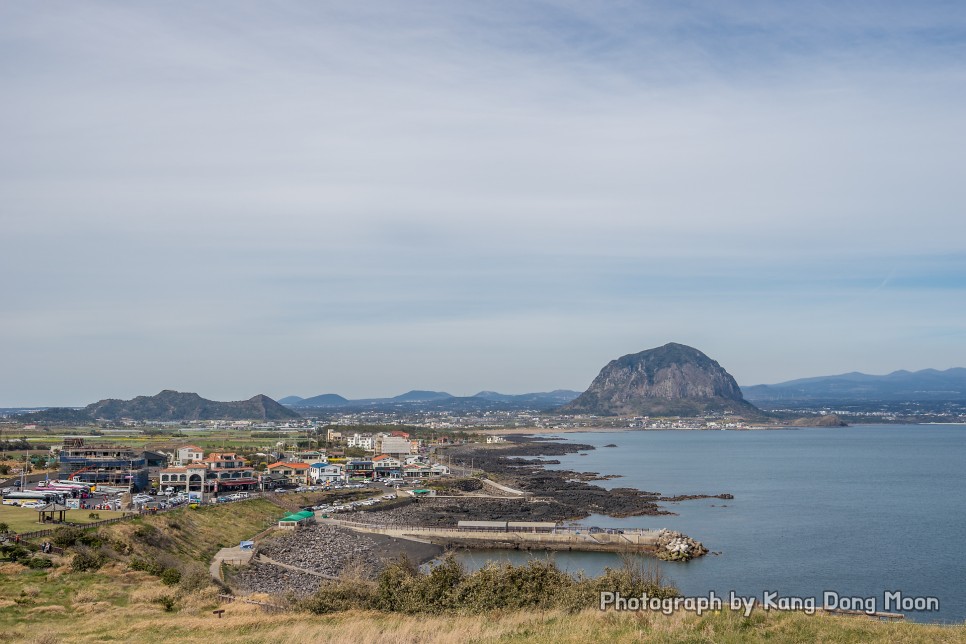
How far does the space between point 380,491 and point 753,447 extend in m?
90.3

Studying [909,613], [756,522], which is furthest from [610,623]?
[756,522]

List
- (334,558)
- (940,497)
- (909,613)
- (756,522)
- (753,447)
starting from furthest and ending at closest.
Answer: (753,447) < (940,497) < (756,522) < (334,558) < (909,613)

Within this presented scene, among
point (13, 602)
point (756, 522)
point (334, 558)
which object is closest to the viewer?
point (13, 602)

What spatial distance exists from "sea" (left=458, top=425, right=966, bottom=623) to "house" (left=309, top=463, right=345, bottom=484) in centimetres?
2385

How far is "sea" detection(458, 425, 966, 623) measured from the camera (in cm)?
3178

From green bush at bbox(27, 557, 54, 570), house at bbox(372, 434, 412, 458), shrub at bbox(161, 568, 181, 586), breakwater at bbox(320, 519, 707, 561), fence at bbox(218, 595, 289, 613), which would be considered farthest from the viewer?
house at bbox(372, 434, 412, 458)

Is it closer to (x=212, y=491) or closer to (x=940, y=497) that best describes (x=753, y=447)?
(x=940, y=497)

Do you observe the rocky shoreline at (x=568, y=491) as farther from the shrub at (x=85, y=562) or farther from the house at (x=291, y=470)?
the shrub at (x=85, y=562)

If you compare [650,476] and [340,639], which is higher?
[340,639]

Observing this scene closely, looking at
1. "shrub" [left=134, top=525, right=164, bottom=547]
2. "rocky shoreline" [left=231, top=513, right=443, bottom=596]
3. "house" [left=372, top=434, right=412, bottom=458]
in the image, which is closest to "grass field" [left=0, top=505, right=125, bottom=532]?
"shrub" [left=134, top=525, right=164, bottom=547]

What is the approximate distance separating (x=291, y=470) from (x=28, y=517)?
119ft

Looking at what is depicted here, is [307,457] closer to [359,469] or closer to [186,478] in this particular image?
[359,469]

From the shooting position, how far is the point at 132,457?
62938 millimetres

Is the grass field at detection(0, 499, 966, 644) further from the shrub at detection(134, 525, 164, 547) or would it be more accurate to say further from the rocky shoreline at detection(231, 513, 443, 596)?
the rocky shoreline at detection(231, 513, 443, 596)
